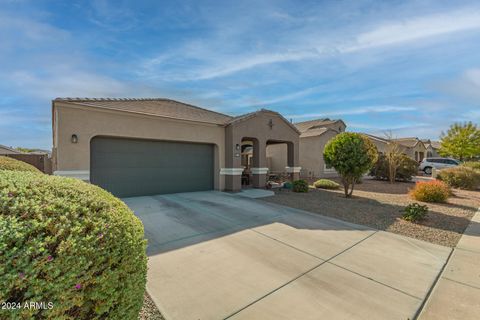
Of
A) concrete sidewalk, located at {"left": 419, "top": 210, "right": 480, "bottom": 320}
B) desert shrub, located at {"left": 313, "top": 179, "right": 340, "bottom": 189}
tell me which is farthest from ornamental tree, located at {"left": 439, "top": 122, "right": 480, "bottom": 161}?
concrete sidewalk, located at {"left": 419, "top": 210, "right": 480, "bottom": 320}

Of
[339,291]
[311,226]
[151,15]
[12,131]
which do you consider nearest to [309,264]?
[339,291]

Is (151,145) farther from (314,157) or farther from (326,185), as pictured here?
(314,157)

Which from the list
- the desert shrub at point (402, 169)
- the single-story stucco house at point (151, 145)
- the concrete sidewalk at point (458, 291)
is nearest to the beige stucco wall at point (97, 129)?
the single-story stucco house at point (151, 145)

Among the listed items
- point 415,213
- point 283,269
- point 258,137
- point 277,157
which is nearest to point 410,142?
point 277,157

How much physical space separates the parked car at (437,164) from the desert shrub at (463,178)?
982cm

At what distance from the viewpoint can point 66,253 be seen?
146cm

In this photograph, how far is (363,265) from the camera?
3.88 meters

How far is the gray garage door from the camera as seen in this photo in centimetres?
873

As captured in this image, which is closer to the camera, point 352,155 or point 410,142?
point 352,155

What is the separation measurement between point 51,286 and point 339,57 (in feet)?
37.3

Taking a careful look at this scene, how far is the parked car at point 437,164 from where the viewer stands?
2245cm

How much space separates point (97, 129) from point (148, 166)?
8.25 feet

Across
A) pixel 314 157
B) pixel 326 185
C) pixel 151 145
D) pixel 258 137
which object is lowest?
pixel 326 185

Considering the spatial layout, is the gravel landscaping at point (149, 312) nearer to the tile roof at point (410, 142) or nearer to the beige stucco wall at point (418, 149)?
the tile roof at point (410, 142)
